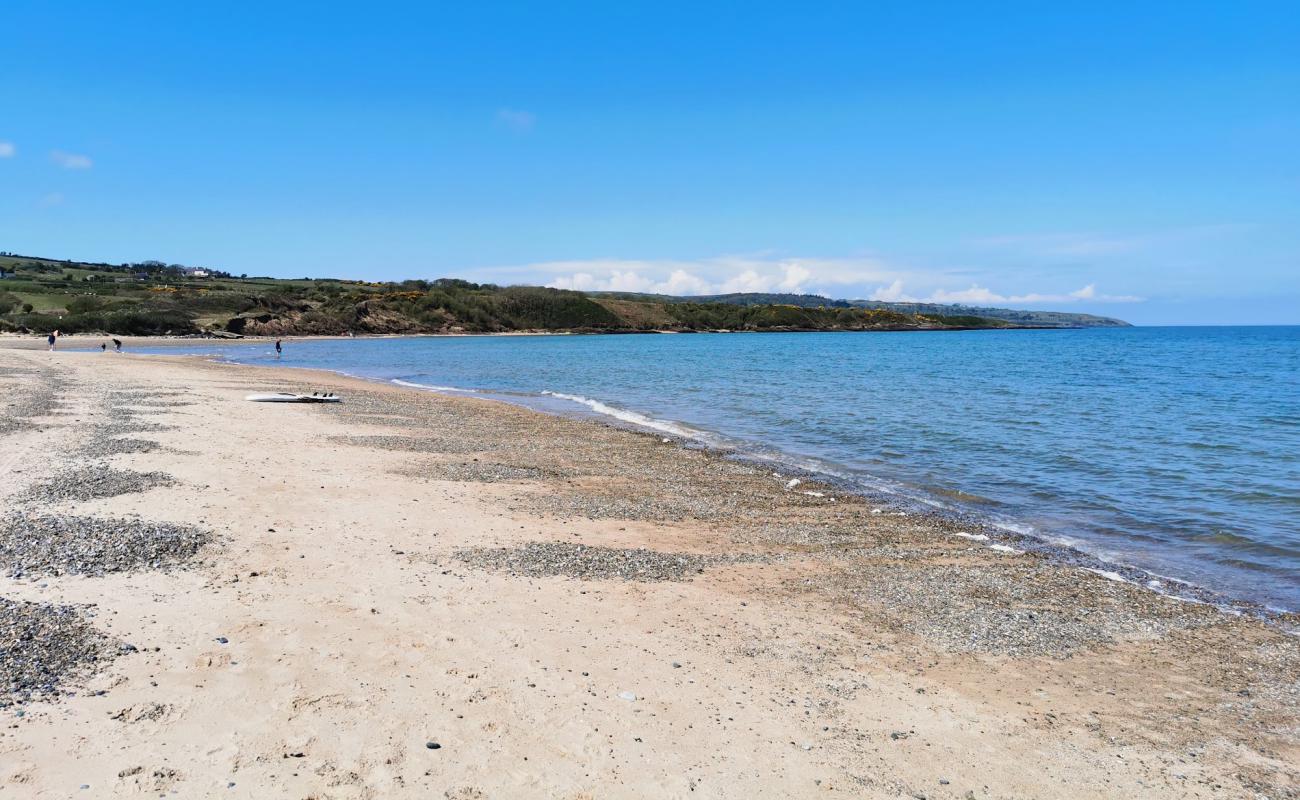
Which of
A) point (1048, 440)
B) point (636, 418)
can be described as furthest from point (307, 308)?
point (1048, 440)

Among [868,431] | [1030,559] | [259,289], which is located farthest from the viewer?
[259,289]

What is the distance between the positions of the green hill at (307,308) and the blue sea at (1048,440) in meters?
56.9

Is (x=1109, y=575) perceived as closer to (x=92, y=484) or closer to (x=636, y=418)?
(x=92, y=484)

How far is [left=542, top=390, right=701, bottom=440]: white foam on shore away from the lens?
75.9 feet

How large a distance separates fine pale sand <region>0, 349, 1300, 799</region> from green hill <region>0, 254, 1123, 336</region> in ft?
295

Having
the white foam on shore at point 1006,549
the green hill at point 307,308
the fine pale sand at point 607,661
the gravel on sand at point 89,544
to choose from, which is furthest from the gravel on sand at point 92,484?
the green hill at point 307,308

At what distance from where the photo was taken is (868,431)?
912 inches

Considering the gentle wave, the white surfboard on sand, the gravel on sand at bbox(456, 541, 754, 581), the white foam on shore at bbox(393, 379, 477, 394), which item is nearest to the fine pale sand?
the gravel on sand at bbox(456, 541, 754, 581)

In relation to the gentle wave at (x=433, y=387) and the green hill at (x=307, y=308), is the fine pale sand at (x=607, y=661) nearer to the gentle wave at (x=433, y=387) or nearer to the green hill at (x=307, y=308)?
the gentle wave at (x=433, y=387)

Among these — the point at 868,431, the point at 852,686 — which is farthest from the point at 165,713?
the point at 868,431

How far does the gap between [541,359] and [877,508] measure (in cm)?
5577

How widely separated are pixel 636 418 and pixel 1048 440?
496 inches

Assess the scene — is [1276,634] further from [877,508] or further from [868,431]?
[868,431]

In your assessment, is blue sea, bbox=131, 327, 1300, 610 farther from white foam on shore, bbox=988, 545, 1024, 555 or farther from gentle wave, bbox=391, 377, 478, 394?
white foam on shore, bbox=988, 545, 1024, 555
